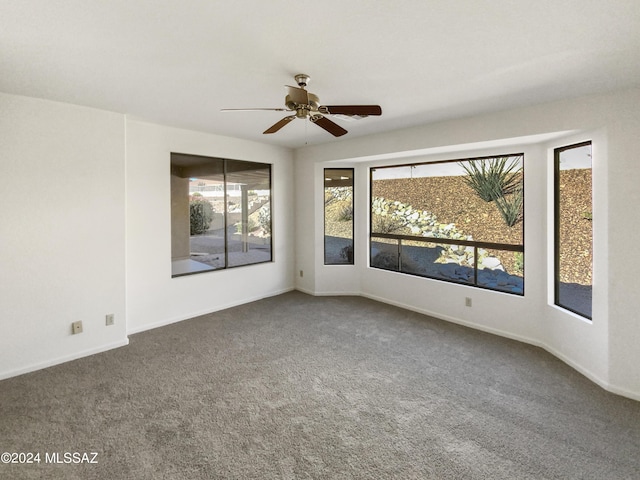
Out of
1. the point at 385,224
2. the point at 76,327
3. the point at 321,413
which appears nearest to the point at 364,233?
the point at 385,224

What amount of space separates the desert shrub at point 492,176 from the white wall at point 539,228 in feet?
0.63

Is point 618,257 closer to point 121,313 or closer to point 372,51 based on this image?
point 372,51

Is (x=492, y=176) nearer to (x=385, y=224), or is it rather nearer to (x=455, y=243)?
(x=455, y=243)

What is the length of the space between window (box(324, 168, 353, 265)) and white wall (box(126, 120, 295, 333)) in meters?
1.33

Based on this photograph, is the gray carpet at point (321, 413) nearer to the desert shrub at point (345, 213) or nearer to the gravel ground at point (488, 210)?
the gravel ground at point (488, 210)

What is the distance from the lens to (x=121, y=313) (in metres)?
3.67

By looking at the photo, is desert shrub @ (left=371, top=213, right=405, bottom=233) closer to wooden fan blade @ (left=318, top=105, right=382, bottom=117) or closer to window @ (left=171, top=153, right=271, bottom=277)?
window @ (left=171, top=153, right=271, bottom=277)

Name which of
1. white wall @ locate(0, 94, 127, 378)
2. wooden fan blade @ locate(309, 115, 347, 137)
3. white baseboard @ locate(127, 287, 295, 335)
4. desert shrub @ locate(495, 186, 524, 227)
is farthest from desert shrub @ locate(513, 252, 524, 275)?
white wall @ locate(0, 94, 127, 378)

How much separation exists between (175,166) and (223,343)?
94.7 inches

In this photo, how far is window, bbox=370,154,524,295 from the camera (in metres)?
4.00

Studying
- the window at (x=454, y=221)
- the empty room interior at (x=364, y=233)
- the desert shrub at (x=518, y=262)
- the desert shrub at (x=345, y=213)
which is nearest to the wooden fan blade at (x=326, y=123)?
the empty room interior at (x=364, y=233)

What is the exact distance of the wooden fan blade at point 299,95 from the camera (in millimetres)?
2225

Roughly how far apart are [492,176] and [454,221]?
0.75m

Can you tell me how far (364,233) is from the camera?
5375 millimetres
